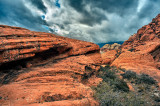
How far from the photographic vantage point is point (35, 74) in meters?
5.35

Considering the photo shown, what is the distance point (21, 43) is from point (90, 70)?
730 cm

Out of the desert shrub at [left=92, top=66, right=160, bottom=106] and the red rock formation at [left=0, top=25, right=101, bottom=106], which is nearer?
the red rock formation at [left=0, top=25, right=101, bottom=106]

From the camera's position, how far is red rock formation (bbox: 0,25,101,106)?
12.6ft

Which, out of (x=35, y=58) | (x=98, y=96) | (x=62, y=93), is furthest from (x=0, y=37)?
(x=98, y=96)

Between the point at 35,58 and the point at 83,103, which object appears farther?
the point at 35,58

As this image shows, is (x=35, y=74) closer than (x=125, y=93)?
Yes

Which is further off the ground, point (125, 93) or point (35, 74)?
point (35, 74)

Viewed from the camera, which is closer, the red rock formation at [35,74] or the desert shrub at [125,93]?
the red rock formation at [35,74]

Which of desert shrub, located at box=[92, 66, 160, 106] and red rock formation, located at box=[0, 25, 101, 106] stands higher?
red rock formation, located at box=[0, 25, 101, 106]

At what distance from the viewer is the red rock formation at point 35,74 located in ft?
12.6

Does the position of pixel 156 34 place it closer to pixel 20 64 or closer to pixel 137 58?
pixel 137 58

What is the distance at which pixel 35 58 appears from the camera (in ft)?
22.4

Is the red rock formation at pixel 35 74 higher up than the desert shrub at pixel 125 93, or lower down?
higher up

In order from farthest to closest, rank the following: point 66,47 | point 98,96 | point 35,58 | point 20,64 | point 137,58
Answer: point 137,58
point 66,47
point 35,58
point 20,64
point 98,96
